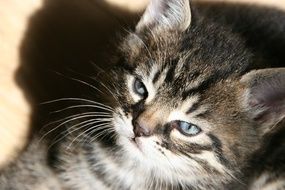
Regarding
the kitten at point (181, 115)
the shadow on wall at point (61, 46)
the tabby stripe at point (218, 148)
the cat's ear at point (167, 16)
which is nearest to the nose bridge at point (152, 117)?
the kitten at point (181, 115)

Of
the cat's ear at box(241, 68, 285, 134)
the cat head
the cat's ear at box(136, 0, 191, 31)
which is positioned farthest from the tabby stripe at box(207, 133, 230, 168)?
the cat's ear at box(136, 0, 191, 31)

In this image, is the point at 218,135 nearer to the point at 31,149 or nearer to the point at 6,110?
the point at 31,149

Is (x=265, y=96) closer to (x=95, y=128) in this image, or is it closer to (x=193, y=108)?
(x=193, y=108)

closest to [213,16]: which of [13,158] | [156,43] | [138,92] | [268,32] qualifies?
[268,32]

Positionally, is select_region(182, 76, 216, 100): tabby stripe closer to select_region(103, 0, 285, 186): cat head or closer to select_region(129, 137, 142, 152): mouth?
select_region(103, 0, 285, 186): cat head

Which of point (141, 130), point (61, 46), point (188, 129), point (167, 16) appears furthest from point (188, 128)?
point (61, 46)

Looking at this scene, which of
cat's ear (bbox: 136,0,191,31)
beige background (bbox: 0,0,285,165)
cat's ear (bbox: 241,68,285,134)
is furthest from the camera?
beige background (bbox: 0,0,285,165)
